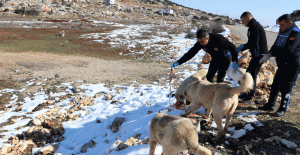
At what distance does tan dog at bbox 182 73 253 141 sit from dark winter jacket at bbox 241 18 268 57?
1852 millimetres

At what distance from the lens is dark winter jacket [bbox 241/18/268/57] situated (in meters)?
4.33

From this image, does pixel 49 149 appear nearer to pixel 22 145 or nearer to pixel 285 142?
pixel 22 145

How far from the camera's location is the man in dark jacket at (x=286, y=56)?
3.72 meters

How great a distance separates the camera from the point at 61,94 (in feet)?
24.4

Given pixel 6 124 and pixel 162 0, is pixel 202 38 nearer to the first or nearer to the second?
pixel 6 124

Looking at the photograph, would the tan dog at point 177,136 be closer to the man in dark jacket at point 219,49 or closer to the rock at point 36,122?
the man in dark jacket at point 219,49

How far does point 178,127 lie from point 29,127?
5.14 m

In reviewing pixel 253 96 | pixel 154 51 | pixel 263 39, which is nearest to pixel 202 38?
pixel 263 39

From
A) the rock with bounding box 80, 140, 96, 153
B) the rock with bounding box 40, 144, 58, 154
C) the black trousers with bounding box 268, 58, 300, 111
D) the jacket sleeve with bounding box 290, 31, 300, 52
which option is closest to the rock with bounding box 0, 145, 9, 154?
the rock with bounding box 40, 144, 58, 154

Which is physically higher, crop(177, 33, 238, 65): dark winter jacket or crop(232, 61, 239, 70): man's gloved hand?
crop(177, 33, 238, 65): dark winter jacket

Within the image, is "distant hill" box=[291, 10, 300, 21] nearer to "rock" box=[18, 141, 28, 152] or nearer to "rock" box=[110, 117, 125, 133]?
"rock" box=[110, 117, 125, 133]

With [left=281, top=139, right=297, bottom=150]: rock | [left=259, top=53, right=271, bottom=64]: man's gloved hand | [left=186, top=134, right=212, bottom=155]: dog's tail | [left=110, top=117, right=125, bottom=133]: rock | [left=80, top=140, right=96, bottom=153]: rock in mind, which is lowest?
[left=80, top=140, right=96, bottom=153]: rock

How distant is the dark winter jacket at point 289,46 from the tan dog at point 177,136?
3.12 m

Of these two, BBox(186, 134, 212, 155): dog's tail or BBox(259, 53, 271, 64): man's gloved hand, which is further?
BBox(259, 53, 271, 64): man's gloved hand
